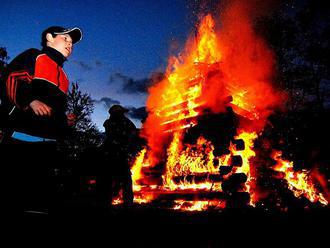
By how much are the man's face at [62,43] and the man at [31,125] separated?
31cm

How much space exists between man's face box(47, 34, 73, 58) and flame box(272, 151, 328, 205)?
6.40m

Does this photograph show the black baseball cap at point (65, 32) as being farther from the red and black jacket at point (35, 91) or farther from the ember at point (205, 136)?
the ember at point (205, 136)

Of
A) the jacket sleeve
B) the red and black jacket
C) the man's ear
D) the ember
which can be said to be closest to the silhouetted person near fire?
the ember

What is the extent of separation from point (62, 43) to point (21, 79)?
0.96 m

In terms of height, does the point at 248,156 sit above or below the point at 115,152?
below

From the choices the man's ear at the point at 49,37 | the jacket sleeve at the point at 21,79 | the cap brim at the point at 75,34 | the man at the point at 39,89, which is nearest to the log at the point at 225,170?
the man at the point at 39,89

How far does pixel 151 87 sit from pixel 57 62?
7548 millimetres

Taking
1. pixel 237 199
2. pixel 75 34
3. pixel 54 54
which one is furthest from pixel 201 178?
pixel 54 54

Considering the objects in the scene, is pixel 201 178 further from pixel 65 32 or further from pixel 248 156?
pixel 65 32

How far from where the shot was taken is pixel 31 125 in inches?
125

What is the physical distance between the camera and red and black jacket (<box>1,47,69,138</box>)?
10.2 ft

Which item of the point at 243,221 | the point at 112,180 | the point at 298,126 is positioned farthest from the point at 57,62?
the point at 298,126

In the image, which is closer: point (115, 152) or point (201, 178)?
point (201, 178)

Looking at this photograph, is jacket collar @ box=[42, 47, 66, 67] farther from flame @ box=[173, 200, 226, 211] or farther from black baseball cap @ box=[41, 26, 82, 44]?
flame @ box=[173, 200, 226, 211]
